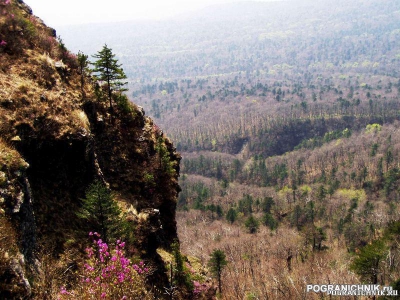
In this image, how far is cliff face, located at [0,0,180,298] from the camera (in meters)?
13.5

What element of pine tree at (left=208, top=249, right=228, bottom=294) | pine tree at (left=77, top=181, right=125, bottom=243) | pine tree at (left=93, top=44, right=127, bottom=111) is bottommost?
pine tree at (left=208, top=249, right=228, bottom=294)

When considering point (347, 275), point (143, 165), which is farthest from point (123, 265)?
point (347, 275)

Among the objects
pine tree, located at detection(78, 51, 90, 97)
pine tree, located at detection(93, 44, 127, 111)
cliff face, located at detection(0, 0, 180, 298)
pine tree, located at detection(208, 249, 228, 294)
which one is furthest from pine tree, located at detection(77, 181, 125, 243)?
pine tree, located at detection(208, 249, 228, 294)

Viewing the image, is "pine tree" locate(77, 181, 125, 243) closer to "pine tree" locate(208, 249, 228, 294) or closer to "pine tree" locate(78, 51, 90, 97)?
"pine tree" locate(78, 51, 90, 97)

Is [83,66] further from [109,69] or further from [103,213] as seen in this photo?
[103,213]

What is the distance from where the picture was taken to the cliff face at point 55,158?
1347 cm

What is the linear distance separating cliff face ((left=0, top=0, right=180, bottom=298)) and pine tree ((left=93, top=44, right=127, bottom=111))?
1.49 m

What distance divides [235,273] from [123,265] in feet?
177

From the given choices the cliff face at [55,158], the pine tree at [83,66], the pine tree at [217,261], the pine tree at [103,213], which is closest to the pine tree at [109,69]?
the pine tree at [83,66]

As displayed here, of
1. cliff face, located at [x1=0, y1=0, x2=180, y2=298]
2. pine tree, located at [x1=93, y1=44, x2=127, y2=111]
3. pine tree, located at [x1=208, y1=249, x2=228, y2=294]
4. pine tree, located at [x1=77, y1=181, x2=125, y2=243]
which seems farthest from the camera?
pine tree, located at [x1=208, y1=249, x2=228, y2=294]

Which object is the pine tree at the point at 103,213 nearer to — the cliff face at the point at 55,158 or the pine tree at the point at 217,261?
the cliff face at the point at 55,158

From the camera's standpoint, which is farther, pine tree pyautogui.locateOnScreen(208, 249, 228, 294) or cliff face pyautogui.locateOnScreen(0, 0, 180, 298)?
pine tree pyautogui.locateOnScreen(208, 249, 228, 294)

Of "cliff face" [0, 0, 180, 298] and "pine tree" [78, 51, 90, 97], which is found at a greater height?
"pine tree" [78, 51, 90, 97]

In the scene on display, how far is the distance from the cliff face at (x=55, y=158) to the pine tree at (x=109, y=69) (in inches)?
58.7
